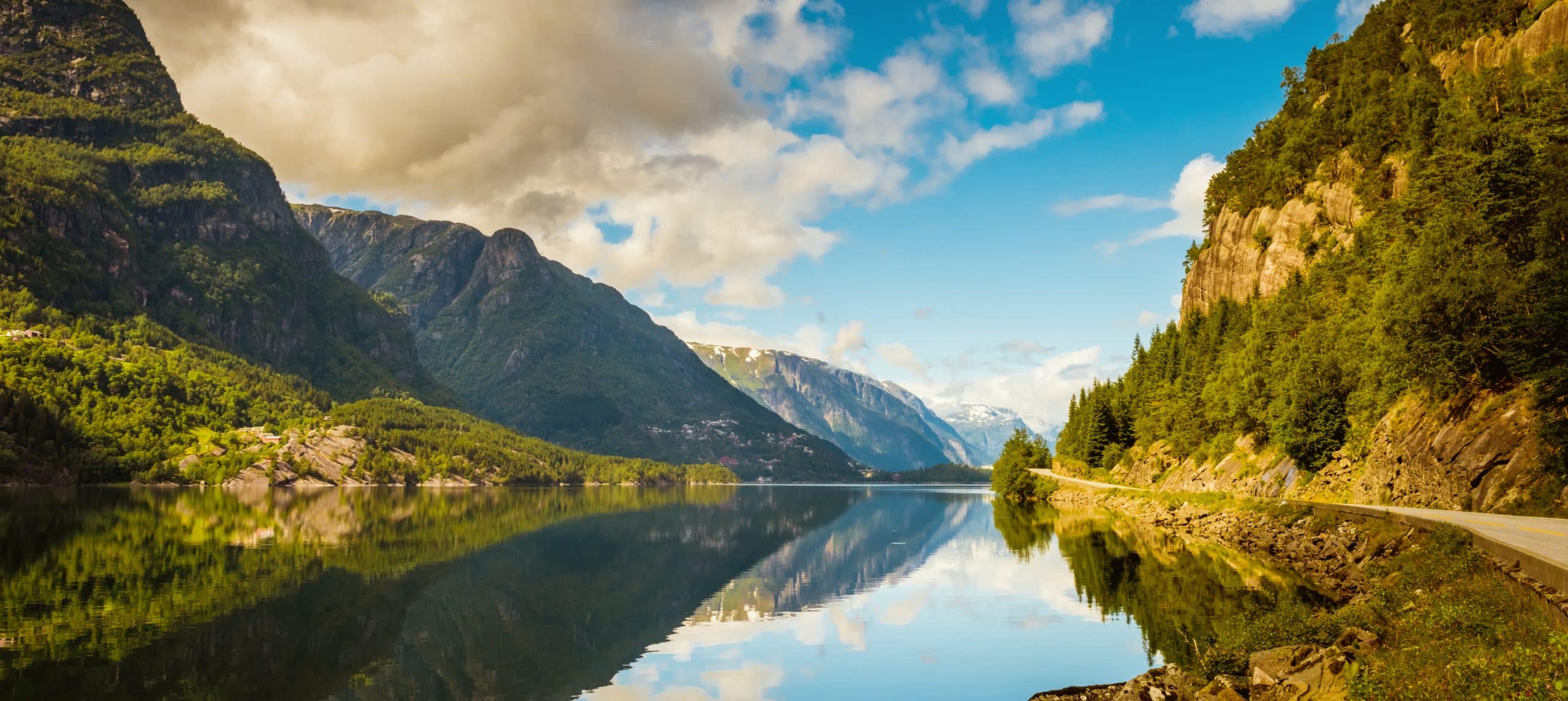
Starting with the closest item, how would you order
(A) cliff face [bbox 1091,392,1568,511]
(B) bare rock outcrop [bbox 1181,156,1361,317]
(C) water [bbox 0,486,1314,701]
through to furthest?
(C) water [bbox 0,486,1314,701] → (A) cliff face [bbox 1091,392,1568,511] → (B) bare rock outcrop [bbox 1181,156,1361,317]

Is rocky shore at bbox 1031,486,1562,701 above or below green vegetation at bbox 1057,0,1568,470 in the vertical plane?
below

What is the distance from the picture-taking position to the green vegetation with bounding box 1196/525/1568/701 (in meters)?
14.0

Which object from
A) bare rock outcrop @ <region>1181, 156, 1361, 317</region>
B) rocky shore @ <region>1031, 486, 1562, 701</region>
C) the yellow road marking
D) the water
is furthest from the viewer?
bare rock outcrop @ <region>1181, 156, 1361, 317</region>

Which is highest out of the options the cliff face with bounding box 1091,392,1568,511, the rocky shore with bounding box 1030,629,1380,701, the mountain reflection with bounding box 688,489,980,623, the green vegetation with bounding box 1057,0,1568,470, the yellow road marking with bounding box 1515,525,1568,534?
the green vegetation with bounding box 1057,0,1568,470

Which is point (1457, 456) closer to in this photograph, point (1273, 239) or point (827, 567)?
point (827, 567)

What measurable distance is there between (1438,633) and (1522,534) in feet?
49.3

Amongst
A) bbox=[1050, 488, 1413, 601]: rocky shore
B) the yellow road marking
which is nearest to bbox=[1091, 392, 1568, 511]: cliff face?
bbox=[1050, 488, 1413, 601]: rocky shore

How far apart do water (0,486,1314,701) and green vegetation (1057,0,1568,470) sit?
15391mm

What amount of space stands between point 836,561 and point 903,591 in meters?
23.9

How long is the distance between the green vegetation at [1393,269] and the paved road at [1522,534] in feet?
16.8

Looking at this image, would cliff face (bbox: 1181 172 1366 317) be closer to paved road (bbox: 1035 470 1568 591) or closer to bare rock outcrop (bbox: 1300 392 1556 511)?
bare rock outcrop (bbox: 1300 392 1556 511)

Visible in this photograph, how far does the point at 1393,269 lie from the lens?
58812mm

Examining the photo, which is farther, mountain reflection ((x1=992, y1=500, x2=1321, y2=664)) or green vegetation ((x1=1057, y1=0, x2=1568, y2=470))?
green vegetation ((x1=1057, y1=0, x2=1568, y2=470))

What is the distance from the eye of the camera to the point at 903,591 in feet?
201
